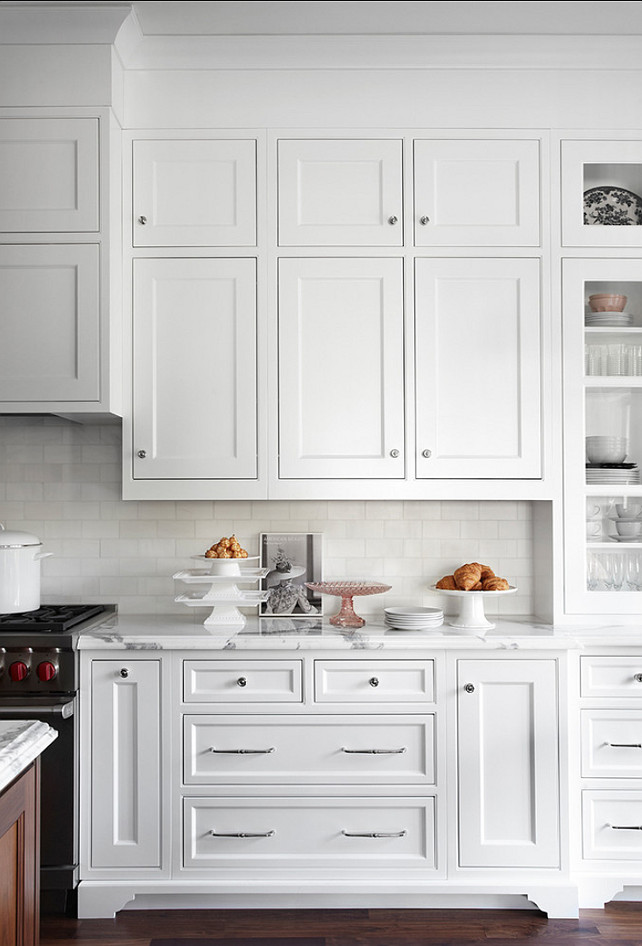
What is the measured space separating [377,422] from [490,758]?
3.90 feet

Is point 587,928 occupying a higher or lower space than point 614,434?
lower

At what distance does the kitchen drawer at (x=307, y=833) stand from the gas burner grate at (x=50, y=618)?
0.71 m

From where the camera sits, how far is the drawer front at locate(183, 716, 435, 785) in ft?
8.16

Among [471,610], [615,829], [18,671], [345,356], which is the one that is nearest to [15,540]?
[18,671]

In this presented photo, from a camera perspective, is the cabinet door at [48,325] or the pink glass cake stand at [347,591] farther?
the pink glass cake stand at [347,591]

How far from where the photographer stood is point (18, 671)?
241 centimetres

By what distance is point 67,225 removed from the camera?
2590 millimetres

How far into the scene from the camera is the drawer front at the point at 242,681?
2.50m

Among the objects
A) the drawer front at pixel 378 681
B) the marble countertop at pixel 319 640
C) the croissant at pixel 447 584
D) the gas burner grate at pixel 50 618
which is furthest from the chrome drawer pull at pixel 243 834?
the croissant at pixel 447 584

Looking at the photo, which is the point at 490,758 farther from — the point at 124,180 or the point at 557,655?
the point at 124,180

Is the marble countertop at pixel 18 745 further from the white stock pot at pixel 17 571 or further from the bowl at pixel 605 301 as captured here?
the bowl at pixel 605 301

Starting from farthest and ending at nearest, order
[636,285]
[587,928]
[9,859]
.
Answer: [636,285], [587,928], [9,859]

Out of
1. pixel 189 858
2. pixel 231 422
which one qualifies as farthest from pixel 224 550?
pixel 189 858

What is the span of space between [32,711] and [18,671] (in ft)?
0.44
